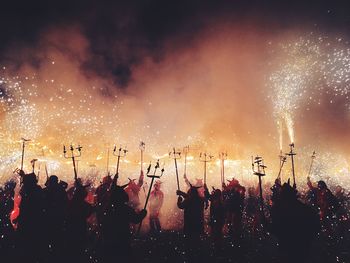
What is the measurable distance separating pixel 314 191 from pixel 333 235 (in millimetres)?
2461

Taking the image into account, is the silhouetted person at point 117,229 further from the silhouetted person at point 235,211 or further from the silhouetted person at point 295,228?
the silhouetted person at point 235,211

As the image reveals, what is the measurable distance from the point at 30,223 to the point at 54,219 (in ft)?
1.50

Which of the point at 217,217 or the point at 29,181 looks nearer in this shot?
the point at 29,181

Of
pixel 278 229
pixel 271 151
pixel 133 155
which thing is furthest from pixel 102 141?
pixel 278 229

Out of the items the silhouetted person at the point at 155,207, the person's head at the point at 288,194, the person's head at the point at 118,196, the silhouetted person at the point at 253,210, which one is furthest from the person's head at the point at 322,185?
the person's head at the point at 118,196

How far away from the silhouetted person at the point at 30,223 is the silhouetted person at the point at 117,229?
139 cm

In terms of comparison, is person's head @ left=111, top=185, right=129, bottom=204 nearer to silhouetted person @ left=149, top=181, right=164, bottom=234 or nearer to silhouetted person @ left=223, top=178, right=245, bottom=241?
silhouetted person @ left=223, top=178, right=245, bottom=241

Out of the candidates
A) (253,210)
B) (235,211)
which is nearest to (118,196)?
(235,211)

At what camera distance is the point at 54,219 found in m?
5.87

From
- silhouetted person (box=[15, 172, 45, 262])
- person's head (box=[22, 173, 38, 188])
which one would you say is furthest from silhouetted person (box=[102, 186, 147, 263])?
person's head (box=[22, 173, 38, 188])

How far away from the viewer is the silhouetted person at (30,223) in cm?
548

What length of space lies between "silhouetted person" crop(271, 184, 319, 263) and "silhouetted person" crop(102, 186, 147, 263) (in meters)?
2.68

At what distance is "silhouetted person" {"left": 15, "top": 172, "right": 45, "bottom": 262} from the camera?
548 cm

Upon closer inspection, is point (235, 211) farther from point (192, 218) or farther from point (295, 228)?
point (295, 228)
